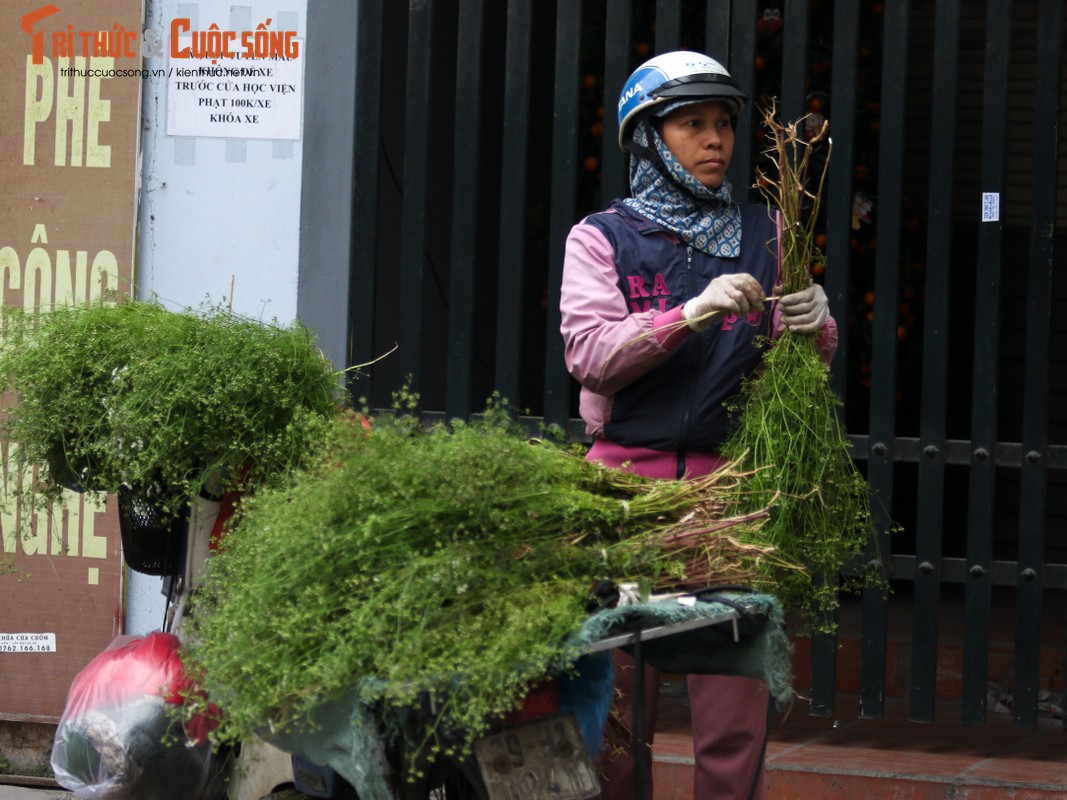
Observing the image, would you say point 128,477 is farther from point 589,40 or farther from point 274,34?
point 589,40

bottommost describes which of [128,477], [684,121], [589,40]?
[128,477]

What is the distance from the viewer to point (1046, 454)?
13.3ft

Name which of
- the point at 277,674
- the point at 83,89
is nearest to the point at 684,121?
the point at 277,674

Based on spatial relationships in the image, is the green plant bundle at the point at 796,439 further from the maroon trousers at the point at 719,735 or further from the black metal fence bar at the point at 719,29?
the black metal fence bar at the point at 719,29

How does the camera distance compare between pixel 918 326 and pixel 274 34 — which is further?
pixel 918 326

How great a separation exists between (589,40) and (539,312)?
116 centimetres

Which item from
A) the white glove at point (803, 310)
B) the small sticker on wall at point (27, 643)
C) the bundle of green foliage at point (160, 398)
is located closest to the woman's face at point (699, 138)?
the white glove at point (803, 310)

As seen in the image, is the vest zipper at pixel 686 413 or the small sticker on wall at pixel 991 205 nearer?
the vest zipper at pixel 686 413

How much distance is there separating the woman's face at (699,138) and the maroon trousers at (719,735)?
1061mm

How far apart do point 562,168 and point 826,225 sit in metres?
0.87

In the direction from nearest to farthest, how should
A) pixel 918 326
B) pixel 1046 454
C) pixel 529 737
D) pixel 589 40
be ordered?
1. pixel 529 737
2. pixel 1046 454
3. pixel 589 40
4. pixel 918 326

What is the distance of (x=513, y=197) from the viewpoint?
174 inches

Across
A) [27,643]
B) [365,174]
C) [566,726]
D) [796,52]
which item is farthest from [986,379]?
[27,643]

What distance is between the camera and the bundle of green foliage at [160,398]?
2664 mm
